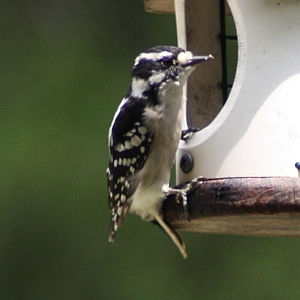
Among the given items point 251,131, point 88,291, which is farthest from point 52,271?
point 251,131

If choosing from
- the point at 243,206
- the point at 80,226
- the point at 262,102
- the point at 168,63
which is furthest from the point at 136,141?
the point at 80,226

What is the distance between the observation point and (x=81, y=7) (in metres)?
7.97

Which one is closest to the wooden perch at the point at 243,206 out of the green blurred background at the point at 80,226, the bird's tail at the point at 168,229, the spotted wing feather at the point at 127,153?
the bird's tail at the point at 168,229

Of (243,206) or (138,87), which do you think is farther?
(138,87)

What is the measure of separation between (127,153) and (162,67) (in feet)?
1.20

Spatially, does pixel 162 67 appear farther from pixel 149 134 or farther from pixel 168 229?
pixel 168 229

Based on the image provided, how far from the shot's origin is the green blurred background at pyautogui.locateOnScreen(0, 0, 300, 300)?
6.85 metres

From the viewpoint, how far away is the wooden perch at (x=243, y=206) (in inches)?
139

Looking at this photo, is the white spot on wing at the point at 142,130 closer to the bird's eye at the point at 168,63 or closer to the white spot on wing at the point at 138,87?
the white spot on wing at the point at 138,87

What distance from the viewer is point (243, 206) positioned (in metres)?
3.61

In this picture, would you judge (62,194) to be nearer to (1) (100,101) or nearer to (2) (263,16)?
(1) (100,101)

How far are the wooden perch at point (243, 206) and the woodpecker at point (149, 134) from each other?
0.37 feet

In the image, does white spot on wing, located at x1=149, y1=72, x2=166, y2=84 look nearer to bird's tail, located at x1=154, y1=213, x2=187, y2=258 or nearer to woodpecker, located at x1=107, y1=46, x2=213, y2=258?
woodpecker, located at x1=107, y1=46, x2=213, y2=258

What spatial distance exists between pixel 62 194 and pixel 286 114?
338cm
